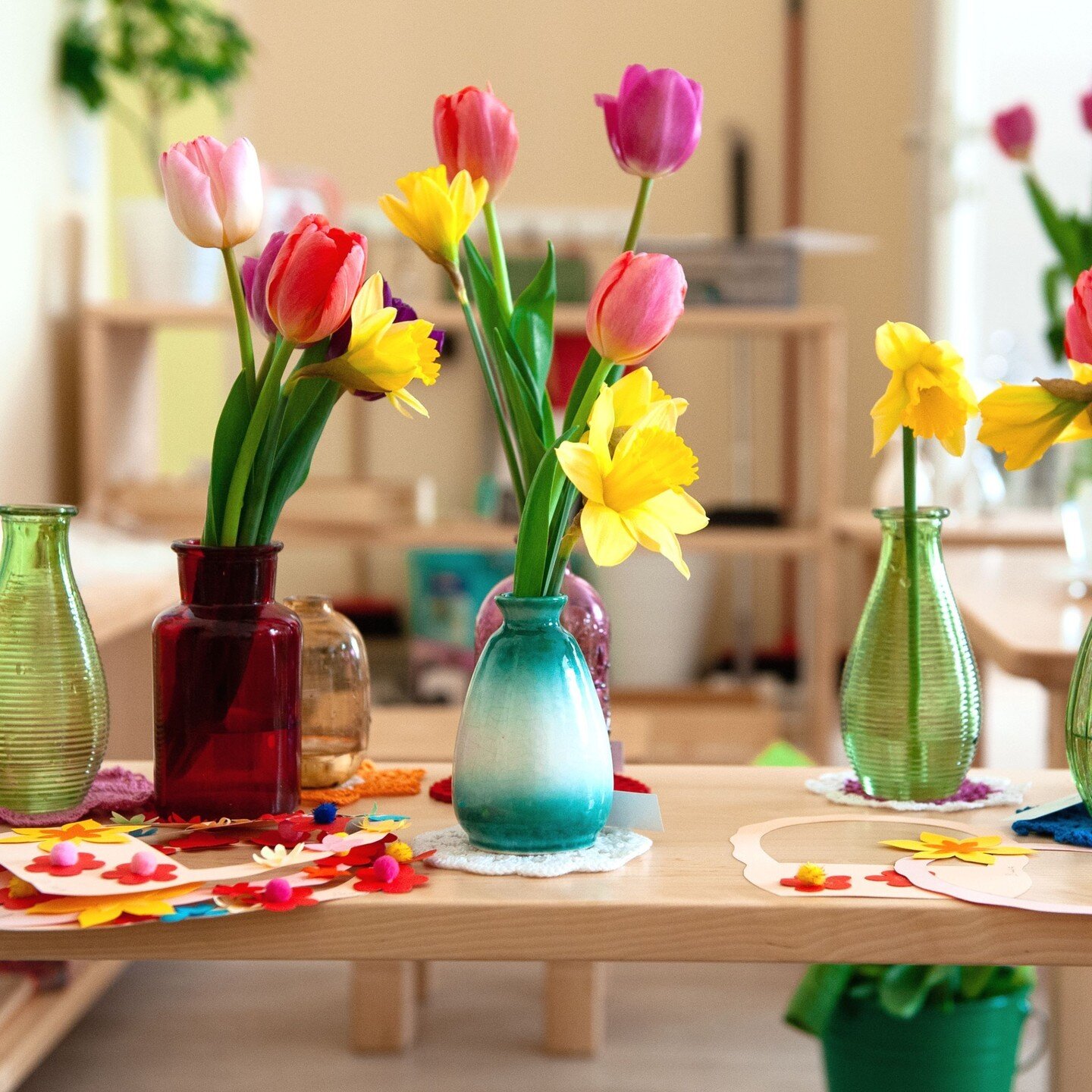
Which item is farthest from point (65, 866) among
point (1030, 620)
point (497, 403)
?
point (1030, 620)

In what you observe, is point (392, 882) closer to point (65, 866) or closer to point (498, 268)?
point (65, 866)

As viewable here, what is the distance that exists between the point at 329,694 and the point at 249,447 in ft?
0.62

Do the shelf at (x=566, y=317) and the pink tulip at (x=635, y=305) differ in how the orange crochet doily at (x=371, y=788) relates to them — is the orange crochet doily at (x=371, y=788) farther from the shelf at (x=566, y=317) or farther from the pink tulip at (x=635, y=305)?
the shelf at (x=566, y=317)

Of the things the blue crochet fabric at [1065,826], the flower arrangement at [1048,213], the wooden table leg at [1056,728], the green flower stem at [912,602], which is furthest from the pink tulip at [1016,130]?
the blue crochet fabric at [1065,826]

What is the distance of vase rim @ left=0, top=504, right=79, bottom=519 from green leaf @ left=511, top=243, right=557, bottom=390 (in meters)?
0.26

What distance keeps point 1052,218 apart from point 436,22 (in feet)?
9.34

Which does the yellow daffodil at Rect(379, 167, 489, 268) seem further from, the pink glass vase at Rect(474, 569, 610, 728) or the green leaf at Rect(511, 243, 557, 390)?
the pink glass vase at Rect(474, 569, 610, 728)

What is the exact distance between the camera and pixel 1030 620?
1.49m

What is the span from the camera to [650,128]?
769 mm

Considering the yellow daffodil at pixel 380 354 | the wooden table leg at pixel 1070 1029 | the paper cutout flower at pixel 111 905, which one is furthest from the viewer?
the wooden table leg at pixel 1070 1029

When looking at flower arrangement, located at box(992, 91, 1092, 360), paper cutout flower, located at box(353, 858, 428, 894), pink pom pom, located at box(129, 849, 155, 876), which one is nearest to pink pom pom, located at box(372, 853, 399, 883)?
paper cutout flower, located at box(353, 858, 428, 894)

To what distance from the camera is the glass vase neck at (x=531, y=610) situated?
73cm

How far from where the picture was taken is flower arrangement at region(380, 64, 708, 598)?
67 cm

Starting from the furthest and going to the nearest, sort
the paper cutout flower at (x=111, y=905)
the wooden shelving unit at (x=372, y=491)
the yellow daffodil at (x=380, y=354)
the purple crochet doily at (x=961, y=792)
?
the wooden shelving unit at (x=372, y=491) < the purple crochet doily at (x=961, y=792) < the yellow daffodil at (x=380, y=354) < the paper cutout flower at (x=111, y=905)
